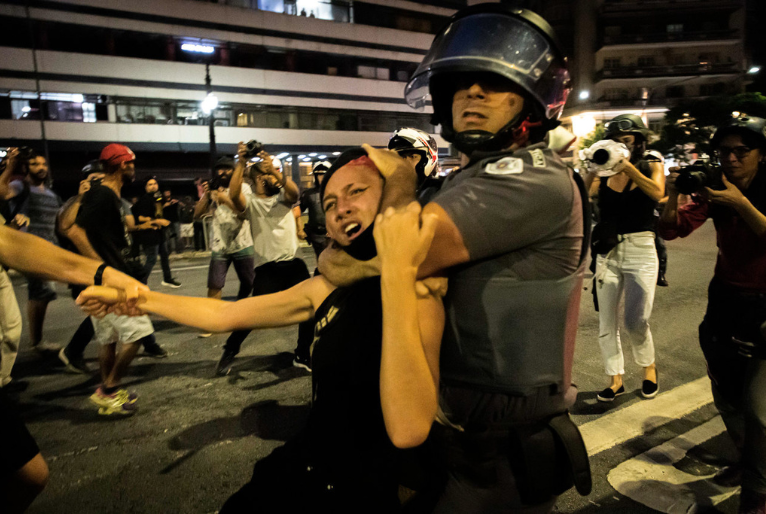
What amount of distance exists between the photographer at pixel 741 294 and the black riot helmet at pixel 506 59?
175 centimetres

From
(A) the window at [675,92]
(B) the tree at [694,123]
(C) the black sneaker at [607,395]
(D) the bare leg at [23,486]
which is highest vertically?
(A) the window at [675,92]

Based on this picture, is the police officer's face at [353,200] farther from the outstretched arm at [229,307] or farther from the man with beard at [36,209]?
the man with beard at [36,209]

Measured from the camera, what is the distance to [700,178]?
8.69ft

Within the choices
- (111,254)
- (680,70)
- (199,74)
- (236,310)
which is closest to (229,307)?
(236,310)

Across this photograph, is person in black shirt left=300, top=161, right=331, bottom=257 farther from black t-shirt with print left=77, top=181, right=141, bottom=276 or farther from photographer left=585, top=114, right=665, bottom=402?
photographer left=585, top=114, right=665, bottom=402

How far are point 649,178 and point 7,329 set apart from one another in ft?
17.6

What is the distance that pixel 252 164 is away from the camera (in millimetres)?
5324

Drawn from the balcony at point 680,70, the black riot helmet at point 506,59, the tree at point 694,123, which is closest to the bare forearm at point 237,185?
the black riot helmet at point 506,59

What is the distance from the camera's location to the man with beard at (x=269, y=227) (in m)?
4.86

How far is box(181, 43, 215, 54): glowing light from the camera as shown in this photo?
1232 inches

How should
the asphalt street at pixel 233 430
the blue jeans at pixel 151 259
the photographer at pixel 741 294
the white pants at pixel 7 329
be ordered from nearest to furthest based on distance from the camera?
the photographer at pixel 741 294 → the asphalt street at pixel 233 430 → the white pants at pixel 7 329 → the blue jeans at pixel 151 259

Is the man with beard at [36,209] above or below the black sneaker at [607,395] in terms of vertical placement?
above

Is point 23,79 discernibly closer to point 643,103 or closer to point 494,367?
point 494,367

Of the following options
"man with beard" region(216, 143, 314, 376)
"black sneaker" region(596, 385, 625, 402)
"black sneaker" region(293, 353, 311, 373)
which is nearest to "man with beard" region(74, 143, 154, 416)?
"man with beard" region(216, 143, 314, 376)
